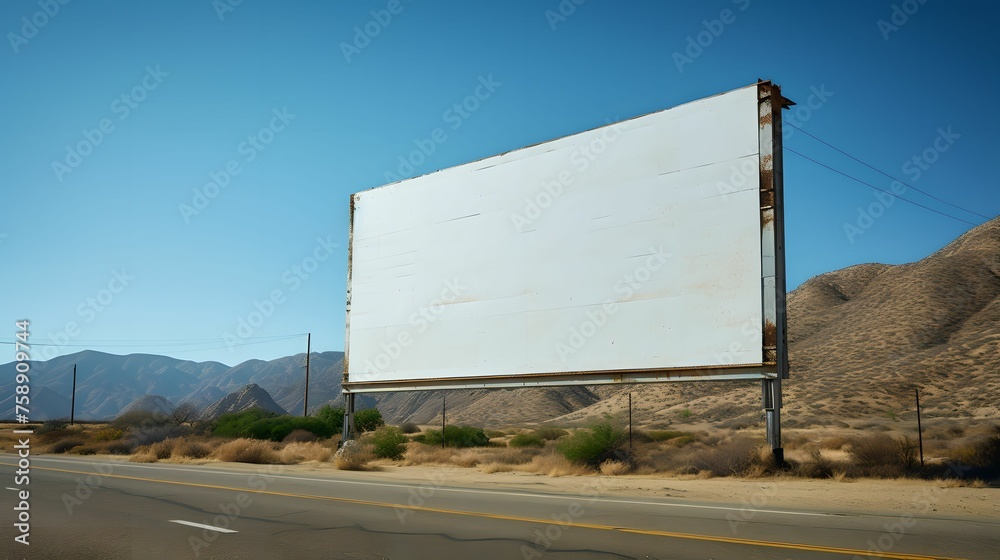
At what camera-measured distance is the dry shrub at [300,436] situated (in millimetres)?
41656

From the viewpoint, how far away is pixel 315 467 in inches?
A: 1053

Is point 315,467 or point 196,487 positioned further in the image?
point 315,467

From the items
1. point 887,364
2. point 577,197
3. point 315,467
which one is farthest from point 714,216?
point 887,364

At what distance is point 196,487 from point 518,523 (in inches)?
369

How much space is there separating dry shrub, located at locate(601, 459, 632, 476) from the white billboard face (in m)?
2.47

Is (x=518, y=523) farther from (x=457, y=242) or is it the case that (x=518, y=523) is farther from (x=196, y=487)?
(x=457, y=242)

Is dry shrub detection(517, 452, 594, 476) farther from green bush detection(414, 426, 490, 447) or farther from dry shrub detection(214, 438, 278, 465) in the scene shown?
green bush detection(414, 426, 490, 447)

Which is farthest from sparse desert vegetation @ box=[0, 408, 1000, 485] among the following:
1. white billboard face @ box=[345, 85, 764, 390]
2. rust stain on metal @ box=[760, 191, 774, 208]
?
rust stain on metal @ box=[760, 191, 774, 208]

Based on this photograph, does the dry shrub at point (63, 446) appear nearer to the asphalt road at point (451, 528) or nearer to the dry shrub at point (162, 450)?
the dry shrub at point (162, 450)

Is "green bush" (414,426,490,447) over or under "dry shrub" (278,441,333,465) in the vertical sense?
under

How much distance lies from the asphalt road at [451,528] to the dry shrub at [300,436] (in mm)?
26589

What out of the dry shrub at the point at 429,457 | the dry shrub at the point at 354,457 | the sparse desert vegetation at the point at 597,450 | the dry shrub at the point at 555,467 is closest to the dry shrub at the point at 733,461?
the sparse desert vegetation at the point at 597,450

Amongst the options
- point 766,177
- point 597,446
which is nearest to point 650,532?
point 766,177

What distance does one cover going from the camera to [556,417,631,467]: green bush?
74.5 ft
